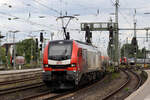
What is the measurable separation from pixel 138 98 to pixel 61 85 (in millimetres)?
5409

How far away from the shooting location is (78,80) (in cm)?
1592

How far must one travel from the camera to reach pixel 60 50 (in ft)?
52.7

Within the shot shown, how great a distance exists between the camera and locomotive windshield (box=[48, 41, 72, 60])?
51.8 feet

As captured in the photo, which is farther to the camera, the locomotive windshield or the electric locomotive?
the locomotive windshield

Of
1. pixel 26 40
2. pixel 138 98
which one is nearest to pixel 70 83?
pixel 138 98

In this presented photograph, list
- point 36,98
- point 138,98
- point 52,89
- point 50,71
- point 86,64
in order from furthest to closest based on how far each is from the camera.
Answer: point 86,64 → point 52,89 → point 50,71 → point 36,98 → point 138,98

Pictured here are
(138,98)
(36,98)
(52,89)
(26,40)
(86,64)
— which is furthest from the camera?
(26,40)

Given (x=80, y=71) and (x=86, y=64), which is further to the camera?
(x=86, y=64)

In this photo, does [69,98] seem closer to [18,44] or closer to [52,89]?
[52,89]

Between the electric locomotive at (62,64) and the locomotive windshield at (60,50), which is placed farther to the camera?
the locomotive windshield at (60,50)

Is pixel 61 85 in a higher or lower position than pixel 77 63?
lower

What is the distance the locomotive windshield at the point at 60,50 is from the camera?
15.8 m

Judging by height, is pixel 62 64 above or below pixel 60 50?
below

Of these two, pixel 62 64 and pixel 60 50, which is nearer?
pixel 62 64
